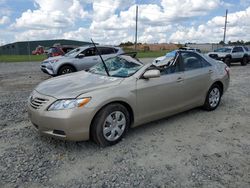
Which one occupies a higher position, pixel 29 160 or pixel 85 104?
pixel 85 104

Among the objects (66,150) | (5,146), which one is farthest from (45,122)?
(5,146)

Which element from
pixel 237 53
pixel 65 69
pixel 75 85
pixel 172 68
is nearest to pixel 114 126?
pixel 75 85

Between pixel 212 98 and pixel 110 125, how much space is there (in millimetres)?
3009

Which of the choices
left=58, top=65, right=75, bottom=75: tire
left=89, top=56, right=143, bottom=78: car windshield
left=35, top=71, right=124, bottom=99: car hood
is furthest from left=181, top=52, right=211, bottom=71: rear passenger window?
left=58, top=65, right=75, bottom=75: tire

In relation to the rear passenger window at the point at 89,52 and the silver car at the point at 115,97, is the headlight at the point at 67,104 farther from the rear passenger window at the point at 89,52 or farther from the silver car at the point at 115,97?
the rear passenger window at the point at 89,52

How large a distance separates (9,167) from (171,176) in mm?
2140

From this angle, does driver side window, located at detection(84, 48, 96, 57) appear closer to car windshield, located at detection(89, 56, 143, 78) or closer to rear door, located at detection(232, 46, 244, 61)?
car windshield, located at detection(89, 56, 143, 78)

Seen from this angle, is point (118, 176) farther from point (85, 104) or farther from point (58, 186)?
point (85, 104)

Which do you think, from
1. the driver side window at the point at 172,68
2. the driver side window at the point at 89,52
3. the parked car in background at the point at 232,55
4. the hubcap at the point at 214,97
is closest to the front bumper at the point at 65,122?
the driver side window at the point at 172,68

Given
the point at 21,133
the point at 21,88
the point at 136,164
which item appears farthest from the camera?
the point at 21,88

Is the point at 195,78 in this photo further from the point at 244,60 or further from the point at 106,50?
Result: the point at 244,60

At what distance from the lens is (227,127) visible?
4.73m

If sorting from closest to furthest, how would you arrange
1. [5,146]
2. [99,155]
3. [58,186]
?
[58,186] → [99,155] → [5,146]

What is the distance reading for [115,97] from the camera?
12.2 ft
